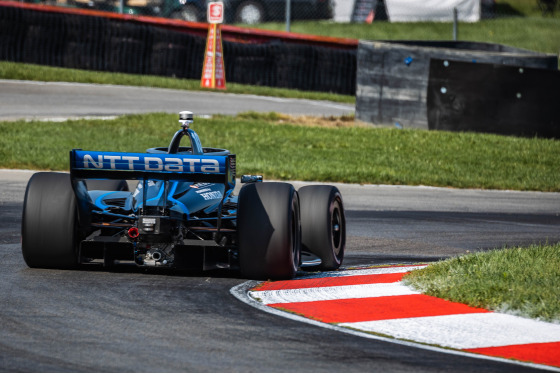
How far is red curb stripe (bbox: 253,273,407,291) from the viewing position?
25.7ft

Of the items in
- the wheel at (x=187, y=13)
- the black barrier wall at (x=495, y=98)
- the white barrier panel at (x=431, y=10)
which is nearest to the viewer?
the black barrier wall at (x=495, y=98)

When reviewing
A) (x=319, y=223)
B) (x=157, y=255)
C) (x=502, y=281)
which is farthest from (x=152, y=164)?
(x=502, y=281)

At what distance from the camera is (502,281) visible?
24.5 ft

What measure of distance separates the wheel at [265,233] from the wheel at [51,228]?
128 centimetres

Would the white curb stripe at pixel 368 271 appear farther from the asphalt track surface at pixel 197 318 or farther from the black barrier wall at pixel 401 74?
the black barrier wall at pixel 401 74

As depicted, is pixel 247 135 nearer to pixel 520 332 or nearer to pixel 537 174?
pixel 537 174

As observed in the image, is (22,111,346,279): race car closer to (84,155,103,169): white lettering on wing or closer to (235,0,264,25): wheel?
(84,155,103,169): white lettering on wing

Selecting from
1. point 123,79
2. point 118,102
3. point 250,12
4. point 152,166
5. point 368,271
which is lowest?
point 368,271

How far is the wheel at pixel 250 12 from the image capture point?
3186 centimetres

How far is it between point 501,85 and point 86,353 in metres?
13.4

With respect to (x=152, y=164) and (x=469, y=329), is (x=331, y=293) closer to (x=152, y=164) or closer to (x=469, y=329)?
(x=469, y=329)

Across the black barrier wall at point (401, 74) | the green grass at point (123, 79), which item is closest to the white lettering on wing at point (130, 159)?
the black barrier wall at point (401, 74)

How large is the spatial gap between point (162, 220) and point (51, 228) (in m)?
0.93

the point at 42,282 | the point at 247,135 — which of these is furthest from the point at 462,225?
the point at 247,135
